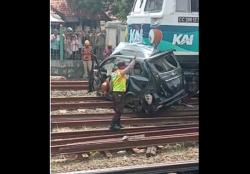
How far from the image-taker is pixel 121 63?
10.1ft

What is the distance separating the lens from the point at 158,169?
8.91 ft

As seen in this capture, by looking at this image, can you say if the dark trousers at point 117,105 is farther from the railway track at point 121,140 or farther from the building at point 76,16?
the building at point 76,16

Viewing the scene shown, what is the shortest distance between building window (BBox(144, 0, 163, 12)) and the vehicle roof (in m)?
0.38

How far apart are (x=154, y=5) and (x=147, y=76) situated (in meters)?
0.66

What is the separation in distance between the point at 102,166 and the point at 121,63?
33.4 inches

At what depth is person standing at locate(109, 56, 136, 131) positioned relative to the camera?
3.02 meters

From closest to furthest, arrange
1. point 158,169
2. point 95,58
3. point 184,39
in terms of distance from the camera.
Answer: point 158,169 < point 95,58 < point 184,39

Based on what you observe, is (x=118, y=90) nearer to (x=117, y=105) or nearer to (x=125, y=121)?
(x=117, y=105)

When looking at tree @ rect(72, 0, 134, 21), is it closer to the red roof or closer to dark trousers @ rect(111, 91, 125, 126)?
the red roof

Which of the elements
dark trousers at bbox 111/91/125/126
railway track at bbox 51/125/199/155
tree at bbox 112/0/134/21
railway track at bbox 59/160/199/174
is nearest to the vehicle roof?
tree at bbox 112/0/134/21

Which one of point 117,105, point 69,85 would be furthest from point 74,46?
point 117,105

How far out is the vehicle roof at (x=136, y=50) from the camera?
2.99m

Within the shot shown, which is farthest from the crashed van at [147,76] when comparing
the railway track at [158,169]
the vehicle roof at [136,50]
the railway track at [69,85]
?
the railway track at [158,169]
